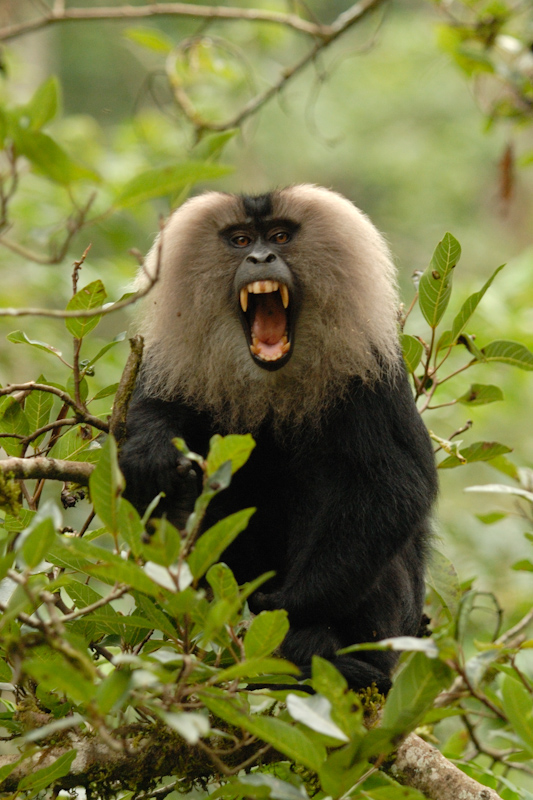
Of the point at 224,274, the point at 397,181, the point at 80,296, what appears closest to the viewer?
the point at 80,296

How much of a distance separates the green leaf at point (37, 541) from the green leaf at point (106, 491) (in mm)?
153

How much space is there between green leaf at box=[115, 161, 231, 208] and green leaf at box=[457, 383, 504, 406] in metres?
1.36

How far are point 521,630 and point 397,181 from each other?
1062 cm

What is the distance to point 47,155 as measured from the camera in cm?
111

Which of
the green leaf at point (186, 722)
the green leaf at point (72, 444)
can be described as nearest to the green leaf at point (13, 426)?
the green leaf at point (72, 444)

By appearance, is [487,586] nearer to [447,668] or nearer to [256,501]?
[256,501]

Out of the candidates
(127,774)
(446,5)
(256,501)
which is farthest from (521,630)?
(446,5)

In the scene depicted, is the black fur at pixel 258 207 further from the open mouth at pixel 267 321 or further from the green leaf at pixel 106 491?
the green leaf at pixel 106 491

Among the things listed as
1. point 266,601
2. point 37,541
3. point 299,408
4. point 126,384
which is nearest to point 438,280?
point 299,408

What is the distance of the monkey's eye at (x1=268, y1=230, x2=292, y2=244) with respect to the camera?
2568 millimetres

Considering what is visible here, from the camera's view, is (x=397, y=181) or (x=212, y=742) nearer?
(x=212, y=742)

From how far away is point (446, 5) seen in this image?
12.5 ft

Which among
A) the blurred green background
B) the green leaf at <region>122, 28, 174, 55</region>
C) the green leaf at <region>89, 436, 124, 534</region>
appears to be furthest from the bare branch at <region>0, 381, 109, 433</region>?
the blurred green background

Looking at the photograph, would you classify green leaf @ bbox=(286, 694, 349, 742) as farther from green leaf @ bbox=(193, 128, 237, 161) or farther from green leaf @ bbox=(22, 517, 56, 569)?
green leaf @ bbox=(193, 128, 237, 161)
